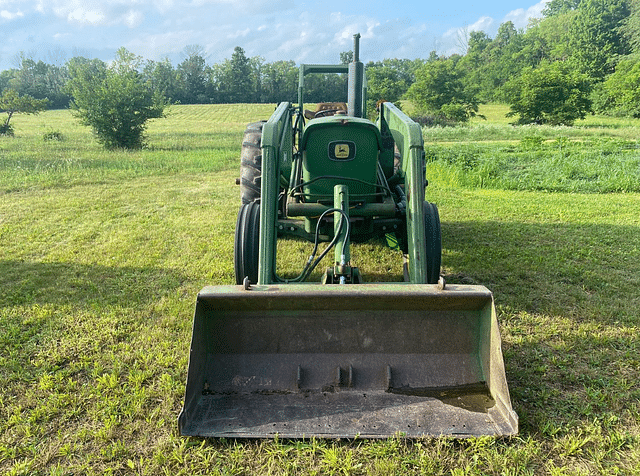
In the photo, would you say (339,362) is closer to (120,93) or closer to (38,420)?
(38,420)

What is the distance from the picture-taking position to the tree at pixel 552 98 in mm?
40281

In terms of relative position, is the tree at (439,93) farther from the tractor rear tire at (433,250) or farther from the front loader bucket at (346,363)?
the front loader bucket at (346,363)

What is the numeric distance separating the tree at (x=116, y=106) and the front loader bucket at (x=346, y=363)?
673 inches

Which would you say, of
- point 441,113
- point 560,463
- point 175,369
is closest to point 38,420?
point 175,369

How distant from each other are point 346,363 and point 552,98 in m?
44.5

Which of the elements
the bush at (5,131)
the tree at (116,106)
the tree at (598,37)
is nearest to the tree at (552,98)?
the tree at (598,37)

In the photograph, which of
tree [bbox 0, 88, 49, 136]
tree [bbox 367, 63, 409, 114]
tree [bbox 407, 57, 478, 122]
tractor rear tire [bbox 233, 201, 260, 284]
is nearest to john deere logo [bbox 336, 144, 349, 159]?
tractor rear tire [bbox 233, 201, 260, 284]

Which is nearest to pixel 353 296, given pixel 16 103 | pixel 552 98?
pixel 16 103

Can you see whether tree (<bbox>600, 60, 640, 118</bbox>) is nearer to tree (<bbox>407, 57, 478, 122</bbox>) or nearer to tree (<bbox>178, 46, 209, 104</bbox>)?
tree (<bbox>407, 57, 478, 122</bbox>)

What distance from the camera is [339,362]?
2.94 metres

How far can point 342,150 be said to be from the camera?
402 centimetres

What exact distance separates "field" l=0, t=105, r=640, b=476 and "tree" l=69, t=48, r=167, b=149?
8662 millimetres

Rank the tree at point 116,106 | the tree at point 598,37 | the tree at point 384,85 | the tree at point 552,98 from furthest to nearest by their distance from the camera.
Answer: the tree at point 598,37 → the tree at point 384,85 → the tree at point 552,98 → the tree at point 116,106

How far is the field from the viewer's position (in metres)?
2.43
